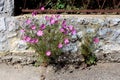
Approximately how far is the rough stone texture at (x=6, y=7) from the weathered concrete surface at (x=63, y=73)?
0.66 metres

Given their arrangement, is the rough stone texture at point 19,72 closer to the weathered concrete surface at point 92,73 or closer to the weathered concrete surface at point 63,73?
the weathered concrete surface at point 63,73

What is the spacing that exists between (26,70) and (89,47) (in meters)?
0.80

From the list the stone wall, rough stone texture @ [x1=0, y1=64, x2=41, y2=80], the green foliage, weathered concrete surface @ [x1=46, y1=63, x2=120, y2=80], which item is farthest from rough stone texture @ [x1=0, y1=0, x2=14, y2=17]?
weathered concrete surface @ [x1=46, y1=63, x2=120, y2=80]

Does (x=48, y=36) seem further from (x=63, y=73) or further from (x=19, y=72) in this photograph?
(x=19, y=72)

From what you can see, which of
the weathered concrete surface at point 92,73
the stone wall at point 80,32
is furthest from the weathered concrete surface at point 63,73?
the stone wall at point 80,32

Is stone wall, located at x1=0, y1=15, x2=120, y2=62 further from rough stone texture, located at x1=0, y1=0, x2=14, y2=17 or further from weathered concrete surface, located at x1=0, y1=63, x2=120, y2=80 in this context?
weathered concrete surface, located at x1=0, y1=63, x2=120, y2=80

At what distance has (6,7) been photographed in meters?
4.36

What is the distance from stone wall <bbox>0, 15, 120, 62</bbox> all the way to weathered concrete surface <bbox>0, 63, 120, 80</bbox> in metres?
0.16

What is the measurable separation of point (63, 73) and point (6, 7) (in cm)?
103

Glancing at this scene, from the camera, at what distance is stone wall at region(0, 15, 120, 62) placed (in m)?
4.32

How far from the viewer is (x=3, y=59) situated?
452 cm

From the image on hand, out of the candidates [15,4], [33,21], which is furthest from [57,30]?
[15,4]

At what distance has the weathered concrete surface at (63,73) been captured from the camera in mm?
4199

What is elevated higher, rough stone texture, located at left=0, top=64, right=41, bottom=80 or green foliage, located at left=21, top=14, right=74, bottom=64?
green foliage, located at left=21, top=14, right=74, bottom=64
